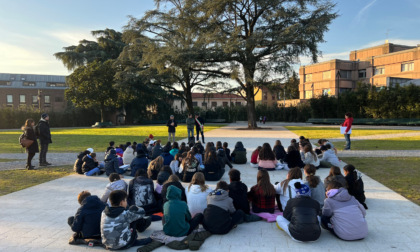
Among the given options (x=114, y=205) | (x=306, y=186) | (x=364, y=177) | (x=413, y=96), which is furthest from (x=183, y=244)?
(x=413, y=96)

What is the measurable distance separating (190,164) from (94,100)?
3413 centimetres

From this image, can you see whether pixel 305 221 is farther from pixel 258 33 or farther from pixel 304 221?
pixel 258 33

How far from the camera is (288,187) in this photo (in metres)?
4.99

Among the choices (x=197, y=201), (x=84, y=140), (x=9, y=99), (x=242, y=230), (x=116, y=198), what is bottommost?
(x=242, y=230)

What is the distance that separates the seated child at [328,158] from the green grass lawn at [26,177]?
27.1ft

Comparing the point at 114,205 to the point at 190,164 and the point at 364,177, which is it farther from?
the point at 364,177

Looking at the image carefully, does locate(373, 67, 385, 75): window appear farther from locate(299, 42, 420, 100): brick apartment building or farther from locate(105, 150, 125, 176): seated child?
locate(105, 150, 125, 176): seated child

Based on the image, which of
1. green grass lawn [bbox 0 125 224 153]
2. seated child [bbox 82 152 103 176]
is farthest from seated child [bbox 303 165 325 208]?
green grass lawn [bbox 0 125 224 153]

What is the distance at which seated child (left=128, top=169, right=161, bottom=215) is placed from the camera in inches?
210

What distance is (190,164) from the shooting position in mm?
7648

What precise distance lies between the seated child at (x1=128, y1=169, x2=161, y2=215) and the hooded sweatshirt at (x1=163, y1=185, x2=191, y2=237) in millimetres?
1139

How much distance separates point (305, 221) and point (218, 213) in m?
1.26

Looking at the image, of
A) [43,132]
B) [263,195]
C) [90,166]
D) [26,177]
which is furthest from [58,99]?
[263,195]

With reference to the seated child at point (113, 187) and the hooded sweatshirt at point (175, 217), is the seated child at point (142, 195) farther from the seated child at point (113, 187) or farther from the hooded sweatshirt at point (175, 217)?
the hooded sweatshirt at point (175, 217)
